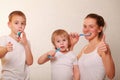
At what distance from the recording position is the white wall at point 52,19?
1.25 m

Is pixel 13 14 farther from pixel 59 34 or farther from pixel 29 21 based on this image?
pixel 59 34

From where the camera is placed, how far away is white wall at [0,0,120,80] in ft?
4.09

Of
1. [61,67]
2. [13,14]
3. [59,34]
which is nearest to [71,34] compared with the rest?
[59,34]

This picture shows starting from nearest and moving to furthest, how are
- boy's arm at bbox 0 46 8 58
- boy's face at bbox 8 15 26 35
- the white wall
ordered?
boy's arm at bbox 0 46 8 58, boy's face at bbox 8 15 26 35, the white wall

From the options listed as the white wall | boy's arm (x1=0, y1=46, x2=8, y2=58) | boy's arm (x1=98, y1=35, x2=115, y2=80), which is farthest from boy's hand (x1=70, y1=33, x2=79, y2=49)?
boy's arm (x1=0, y1=46, x2=8, y2=58)

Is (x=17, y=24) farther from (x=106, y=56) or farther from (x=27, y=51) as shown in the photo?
(x=106, y=56)

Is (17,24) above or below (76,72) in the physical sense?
above

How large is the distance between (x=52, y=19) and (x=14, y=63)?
12.9 inches

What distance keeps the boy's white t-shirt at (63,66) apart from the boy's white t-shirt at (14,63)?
0.45ft

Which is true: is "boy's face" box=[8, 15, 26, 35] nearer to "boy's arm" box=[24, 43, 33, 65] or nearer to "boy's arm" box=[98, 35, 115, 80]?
"boy's arm" box=[24, 43, 33, 65]

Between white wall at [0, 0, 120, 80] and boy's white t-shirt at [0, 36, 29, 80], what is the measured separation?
0.13 metres

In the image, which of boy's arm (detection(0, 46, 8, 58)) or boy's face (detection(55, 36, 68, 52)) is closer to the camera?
boy's arm (detection(0, 46, 8, 58))

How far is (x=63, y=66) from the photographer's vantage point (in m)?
1.10

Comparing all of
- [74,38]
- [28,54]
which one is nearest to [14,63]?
[28,54]
